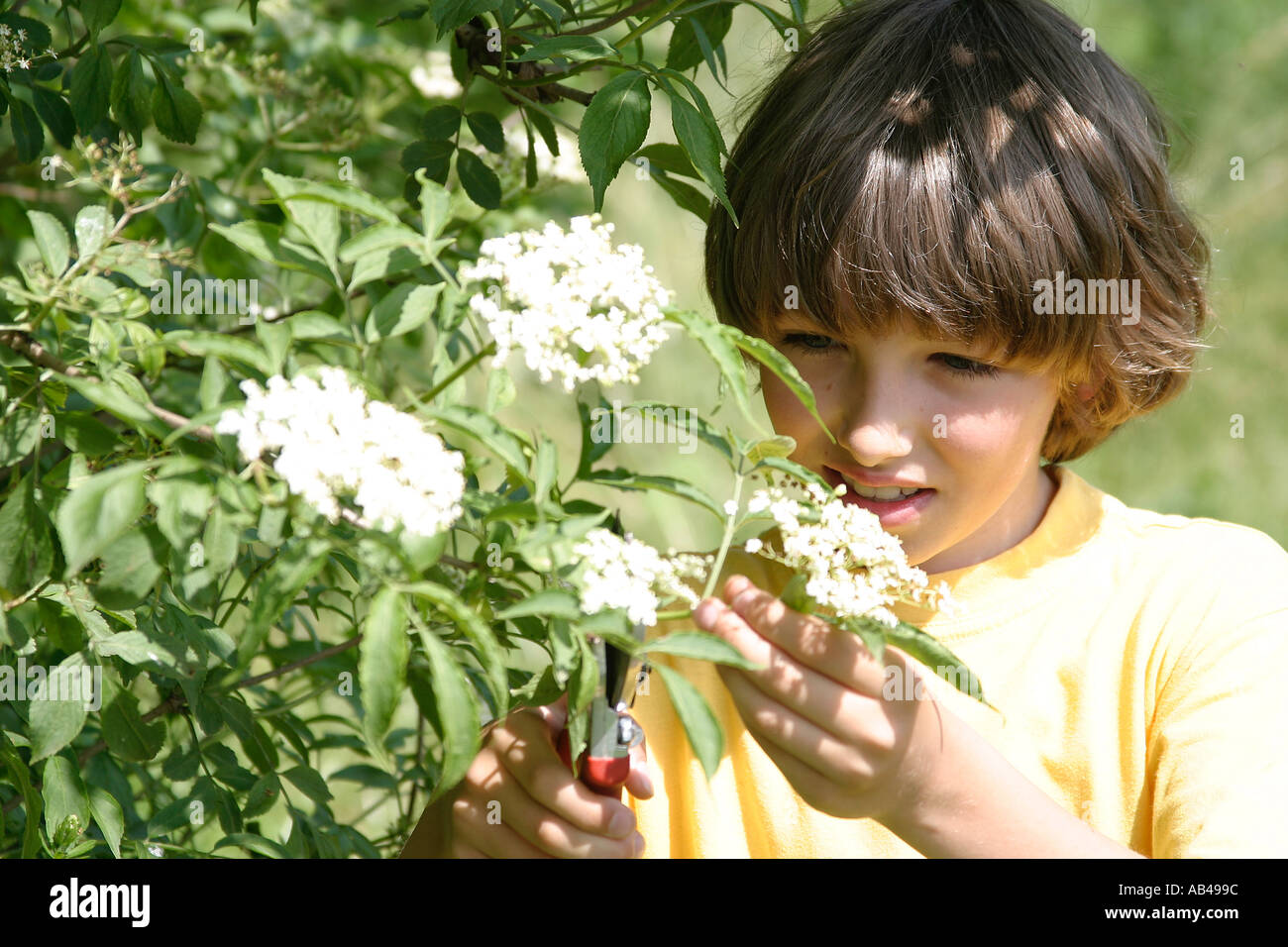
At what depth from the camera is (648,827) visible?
3.88 feet

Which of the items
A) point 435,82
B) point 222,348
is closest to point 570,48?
point 222,348

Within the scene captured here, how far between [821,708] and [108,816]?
51 cm

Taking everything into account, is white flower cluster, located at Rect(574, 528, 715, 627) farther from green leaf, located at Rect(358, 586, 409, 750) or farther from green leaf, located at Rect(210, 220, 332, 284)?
green leaf, located at Rect(210, 220, 332, 284)

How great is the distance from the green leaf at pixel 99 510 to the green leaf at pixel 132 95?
511 mm

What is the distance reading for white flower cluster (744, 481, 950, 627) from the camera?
2.15 feet

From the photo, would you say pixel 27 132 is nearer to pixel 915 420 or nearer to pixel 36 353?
pixel 36 353

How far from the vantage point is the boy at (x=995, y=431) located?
0.96 m

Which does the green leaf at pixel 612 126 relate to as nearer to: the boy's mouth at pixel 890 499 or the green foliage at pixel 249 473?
the green foliage at pixel 249 473

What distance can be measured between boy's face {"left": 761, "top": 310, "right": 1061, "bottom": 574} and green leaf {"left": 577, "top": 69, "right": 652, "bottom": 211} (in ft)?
0.94

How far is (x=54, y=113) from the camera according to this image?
1.01 metres

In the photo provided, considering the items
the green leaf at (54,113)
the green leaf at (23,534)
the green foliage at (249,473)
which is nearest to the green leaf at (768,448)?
the green foliage at (249,473)
